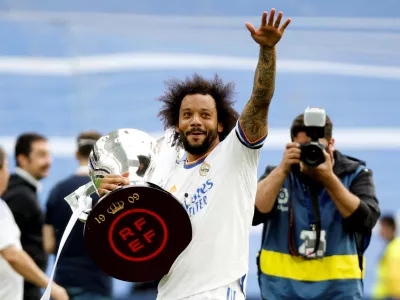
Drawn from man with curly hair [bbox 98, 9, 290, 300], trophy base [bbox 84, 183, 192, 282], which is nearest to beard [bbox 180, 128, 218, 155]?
man with curly hair [bbox 98, 9, 290, 300]

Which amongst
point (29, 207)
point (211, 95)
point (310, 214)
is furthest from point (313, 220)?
point (29, 207)

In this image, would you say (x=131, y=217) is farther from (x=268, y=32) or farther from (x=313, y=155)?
(x=313, y=155)

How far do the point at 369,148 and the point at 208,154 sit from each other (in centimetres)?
745

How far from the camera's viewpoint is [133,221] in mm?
4250

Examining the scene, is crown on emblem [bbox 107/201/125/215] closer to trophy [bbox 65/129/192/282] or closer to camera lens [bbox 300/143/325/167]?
trophy [bbox 65/129/192/282]

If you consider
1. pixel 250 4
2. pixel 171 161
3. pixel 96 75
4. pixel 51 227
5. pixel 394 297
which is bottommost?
pixel 394 297

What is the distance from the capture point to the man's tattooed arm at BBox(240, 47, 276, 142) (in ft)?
13.9

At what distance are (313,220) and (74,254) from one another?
2.09 m

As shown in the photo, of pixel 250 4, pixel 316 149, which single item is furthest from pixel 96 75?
pixel 316 149

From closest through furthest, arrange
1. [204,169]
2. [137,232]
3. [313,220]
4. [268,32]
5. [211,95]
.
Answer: [268,32] < [137,232] < [204,169] < [211,95] < [313,220]

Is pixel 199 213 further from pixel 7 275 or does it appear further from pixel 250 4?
pixel 250 4

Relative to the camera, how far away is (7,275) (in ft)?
20.2

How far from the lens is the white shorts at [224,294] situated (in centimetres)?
421

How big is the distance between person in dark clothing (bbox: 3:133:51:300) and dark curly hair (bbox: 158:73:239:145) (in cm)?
202
